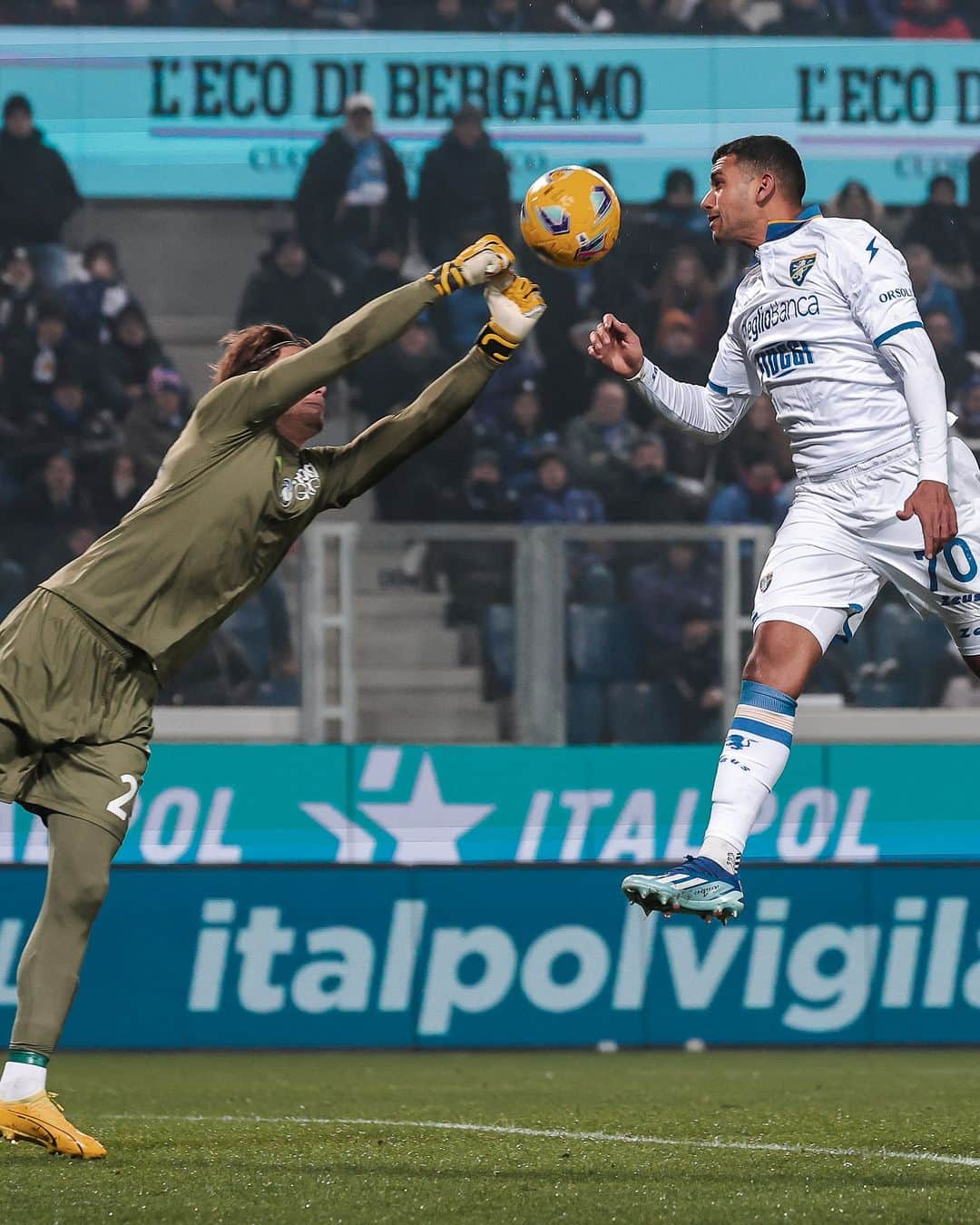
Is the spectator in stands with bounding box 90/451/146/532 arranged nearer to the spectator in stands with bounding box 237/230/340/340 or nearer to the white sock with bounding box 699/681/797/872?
the spectator in stands with bounding box 237/230/340/340

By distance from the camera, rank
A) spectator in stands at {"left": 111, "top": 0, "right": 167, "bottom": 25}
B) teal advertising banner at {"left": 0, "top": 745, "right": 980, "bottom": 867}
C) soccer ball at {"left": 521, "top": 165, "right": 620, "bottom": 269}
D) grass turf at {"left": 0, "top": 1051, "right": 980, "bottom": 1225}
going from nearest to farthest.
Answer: grass turf at {"left": 0, "top": 1051, "right": 980, "bottom": 1225}, soccer ball at {"left": 521, "top": 165, "right": 620, "bottom": 269}, teal advertising banner at {"left": 0, "top": 745, "right": 980, "bottom": 867}, spectator in stands at {"left": 111, "top": 0, "right": 167, "bottom": 25}

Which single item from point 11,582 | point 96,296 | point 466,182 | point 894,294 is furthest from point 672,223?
point 894,294

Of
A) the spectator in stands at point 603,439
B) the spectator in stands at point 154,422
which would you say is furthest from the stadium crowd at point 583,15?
the spectator in stands at point 603,439

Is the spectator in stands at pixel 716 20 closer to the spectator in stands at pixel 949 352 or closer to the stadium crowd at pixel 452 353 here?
the stadium crowd at pixel 452 353

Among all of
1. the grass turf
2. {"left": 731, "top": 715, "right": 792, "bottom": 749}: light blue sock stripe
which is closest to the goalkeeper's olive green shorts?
the grass turf

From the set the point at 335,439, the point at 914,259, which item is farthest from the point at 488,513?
the point at 914,259

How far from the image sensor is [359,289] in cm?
1145

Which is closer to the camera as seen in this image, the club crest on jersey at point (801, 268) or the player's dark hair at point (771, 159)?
the club crest on jersey at point (801, 268)

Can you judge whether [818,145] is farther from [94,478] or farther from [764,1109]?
[764,1109]

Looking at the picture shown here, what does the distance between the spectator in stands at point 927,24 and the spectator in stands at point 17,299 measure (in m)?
5.20

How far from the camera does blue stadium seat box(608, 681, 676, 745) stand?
926 cm

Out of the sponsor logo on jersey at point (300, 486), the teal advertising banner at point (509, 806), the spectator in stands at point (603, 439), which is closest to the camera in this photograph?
the sponsor logo on jersey at point (300, 486)

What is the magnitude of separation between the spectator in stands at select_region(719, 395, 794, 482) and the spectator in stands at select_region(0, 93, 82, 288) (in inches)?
149

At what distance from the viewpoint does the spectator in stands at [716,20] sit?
1196 centimetres
